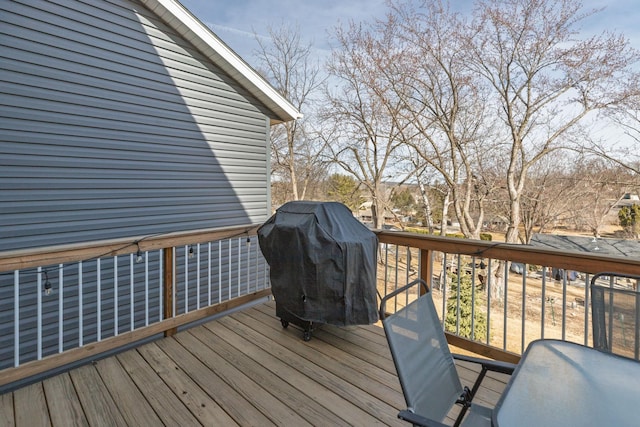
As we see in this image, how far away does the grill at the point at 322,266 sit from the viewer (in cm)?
273

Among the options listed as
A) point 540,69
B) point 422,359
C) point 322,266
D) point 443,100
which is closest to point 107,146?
point 322,266

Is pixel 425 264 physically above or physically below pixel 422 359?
above

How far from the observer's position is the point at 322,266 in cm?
274

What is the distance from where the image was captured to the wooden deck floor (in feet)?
6.62

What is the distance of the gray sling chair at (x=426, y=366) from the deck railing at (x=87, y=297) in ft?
6.42

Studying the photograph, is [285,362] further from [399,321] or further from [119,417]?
[399,321]

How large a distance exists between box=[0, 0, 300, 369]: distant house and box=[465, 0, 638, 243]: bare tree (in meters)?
8.14

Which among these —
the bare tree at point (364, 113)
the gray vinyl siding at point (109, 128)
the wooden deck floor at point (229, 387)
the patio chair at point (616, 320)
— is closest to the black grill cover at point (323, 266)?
the wooden deck floor at point (229, 387)

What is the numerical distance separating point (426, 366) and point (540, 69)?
458 inches

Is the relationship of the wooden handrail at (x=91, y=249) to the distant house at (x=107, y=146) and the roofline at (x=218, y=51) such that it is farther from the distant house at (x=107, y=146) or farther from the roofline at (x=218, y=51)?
the roofline at (x=218, y=51)

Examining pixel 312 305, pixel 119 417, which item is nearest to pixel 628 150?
pixel 312 305

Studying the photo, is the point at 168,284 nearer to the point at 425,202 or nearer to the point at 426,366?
the point at 426,366

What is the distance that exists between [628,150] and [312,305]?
11208 mm

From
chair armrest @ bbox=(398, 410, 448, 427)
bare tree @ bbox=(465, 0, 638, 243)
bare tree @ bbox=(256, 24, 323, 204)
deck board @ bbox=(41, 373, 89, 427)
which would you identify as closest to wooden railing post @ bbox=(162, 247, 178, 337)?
deck board @ bbox=(41, 373, 89, 427)
